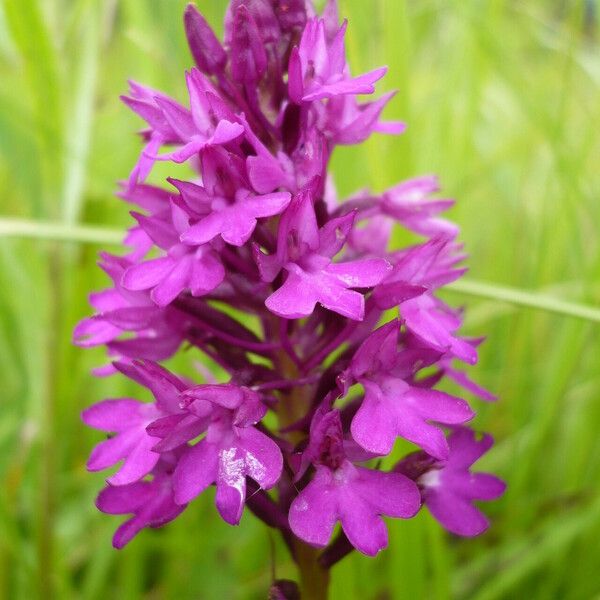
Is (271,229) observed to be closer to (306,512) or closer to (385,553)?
(306,512)

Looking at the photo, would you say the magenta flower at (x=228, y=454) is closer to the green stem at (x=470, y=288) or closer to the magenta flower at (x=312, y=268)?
the magenta flower at (x=312, y=268)

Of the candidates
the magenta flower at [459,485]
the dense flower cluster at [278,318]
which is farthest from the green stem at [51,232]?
the magenta flower at [459,485]

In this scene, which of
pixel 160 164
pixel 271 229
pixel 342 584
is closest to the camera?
pixel 271 229

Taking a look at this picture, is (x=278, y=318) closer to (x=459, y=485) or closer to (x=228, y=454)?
(x=228, y=454)

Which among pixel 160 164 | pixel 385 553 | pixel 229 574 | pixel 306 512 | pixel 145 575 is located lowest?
pixel 145 575

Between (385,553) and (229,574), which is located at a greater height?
(229,574)

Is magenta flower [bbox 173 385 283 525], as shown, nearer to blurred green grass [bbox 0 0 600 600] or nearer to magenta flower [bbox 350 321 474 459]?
magenta flower [bbox 350 321 474 459]

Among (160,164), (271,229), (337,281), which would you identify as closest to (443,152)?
(160,164)
